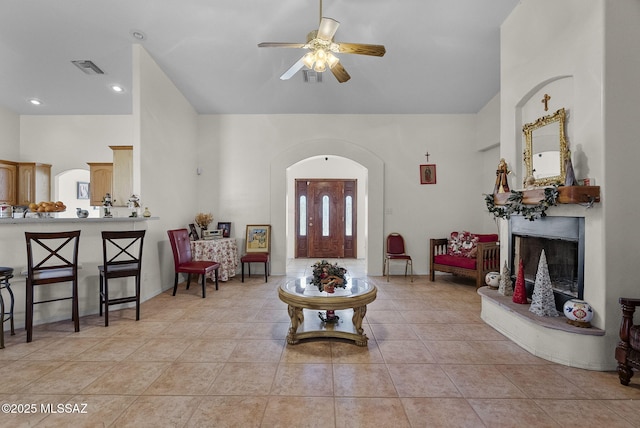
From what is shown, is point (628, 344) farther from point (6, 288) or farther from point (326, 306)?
point (6, 288)

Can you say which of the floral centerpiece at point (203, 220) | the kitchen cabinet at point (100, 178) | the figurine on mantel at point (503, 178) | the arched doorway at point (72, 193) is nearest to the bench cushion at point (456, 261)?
the figurine on mantel at point (503, 178)

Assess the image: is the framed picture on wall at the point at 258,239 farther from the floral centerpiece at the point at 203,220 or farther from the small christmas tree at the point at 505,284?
the small christmas tree at the point at 505,284

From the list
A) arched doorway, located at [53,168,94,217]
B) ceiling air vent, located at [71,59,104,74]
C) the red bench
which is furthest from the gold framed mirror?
arched doorway, located at [53,168,94,217]

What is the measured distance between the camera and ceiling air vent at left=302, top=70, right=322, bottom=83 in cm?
493

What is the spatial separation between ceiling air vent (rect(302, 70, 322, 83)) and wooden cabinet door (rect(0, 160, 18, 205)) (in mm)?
6201

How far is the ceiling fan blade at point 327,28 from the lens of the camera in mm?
2682

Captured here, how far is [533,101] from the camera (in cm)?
333

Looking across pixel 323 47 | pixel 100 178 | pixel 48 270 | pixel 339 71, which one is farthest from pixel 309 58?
pixel 100 178

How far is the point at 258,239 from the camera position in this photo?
20.6 feet

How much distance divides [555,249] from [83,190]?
983cm

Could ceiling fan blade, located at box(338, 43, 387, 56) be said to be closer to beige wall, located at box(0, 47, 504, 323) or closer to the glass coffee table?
the glass coffee table

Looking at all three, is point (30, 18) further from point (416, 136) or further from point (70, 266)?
point (416, 136)

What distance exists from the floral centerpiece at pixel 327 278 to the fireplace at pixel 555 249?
81.2 inches

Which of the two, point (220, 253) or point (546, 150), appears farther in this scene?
point (220, 253)
